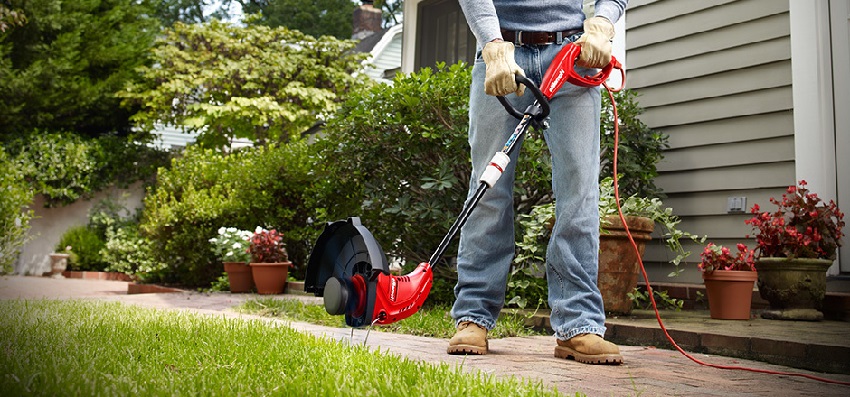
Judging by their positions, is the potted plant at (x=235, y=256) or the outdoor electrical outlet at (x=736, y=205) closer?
the outdoor electrical outlet at (x=736, y=205)

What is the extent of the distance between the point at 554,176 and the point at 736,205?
2497 mm

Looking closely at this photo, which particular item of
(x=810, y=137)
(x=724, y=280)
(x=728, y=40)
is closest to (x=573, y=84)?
(x=724, y=280)

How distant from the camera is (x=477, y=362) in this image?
256 centimetres

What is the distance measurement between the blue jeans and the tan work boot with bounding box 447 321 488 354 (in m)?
0.05

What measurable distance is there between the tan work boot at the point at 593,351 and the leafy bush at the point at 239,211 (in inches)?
219

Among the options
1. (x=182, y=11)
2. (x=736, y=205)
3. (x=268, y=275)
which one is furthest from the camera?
(x=182, y=11)

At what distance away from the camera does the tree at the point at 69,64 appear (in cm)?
1222

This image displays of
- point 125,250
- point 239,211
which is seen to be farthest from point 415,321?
point 125,250

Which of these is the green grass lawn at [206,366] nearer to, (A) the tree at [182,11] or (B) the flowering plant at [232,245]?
(B) the flowering plant at [232,245]

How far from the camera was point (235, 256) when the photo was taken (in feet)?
24.9

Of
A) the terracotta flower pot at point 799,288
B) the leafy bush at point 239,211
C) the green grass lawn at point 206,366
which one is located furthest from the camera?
the leafy bush at point 239,211

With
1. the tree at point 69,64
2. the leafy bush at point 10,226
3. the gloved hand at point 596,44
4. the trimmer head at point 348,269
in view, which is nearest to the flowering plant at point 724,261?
the gloved hand at point 596,44

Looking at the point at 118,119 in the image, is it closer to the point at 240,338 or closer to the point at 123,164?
the point at 123,164

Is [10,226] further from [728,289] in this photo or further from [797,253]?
[797,253]
